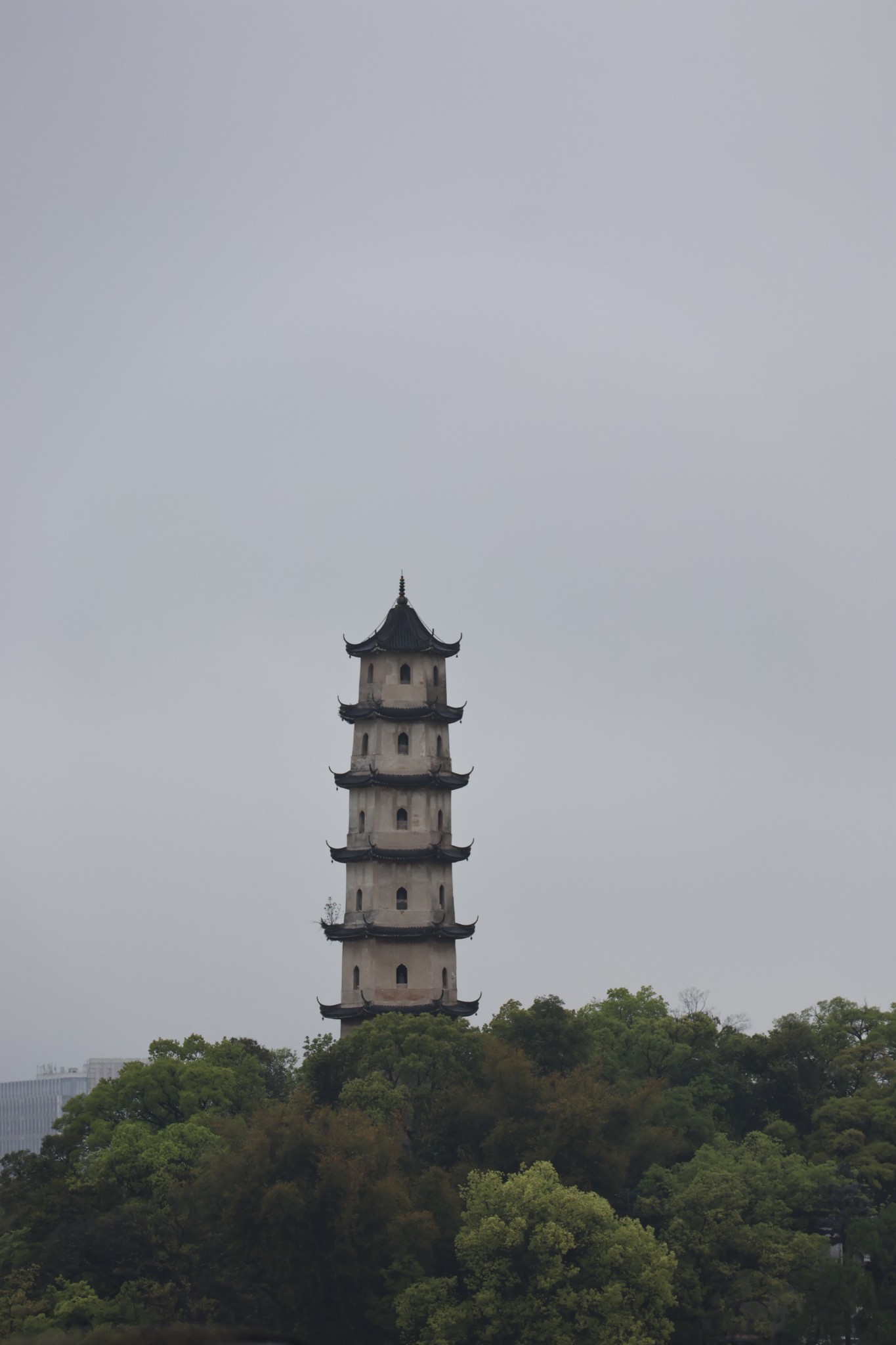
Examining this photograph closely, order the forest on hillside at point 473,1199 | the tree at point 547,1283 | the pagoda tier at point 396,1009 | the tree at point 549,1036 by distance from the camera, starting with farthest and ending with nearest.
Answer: the pagoda tier at point 396,1009, the tree at point 549,1036, the forest on hillside at point 473,1199, the tree at point 547,1283

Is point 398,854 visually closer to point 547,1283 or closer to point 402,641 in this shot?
point 402,641

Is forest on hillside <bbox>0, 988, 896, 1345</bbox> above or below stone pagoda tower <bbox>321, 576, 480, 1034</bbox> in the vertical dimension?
below

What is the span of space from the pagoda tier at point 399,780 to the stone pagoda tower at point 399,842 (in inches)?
1.5

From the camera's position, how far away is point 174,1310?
1537 inches

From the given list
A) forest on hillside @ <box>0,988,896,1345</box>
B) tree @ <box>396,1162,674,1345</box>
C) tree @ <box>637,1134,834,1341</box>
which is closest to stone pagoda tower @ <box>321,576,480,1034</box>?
forest on hillside @ <box>0,988,896,1345</box>

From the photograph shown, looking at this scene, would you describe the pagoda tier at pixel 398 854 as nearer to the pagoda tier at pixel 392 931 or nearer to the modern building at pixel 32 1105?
the pagoda tier at pixel 392 931

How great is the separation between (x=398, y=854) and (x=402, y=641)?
749 centimetres

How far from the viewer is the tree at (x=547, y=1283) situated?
38719 millimetres

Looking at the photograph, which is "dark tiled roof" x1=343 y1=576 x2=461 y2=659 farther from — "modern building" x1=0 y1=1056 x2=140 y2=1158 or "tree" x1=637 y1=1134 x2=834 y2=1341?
"modern building" x1=0 y1=1056 x2=140 y2=1158

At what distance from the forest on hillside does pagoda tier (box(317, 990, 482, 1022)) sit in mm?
6855

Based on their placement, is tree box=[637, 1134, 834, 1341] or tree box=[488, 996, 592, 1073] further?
tree box=[488, 996, 592, 1073]

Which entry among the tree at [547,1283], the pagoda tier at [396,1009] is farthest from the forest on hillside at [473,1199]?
the pagoda tier at [396,1009]

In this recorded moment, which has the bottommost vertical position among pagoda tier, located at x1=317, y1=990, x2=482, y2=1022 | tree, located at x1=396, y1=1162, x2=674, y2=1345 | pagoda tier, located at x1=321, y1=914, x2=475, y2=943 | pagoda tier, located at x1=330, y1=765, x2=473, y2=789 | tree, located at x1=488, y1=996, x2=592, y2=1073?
tree, located at x1=396, y1=1162, x2=674, y2=1345

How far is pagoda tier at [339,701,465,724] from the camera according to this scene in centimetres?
6218
